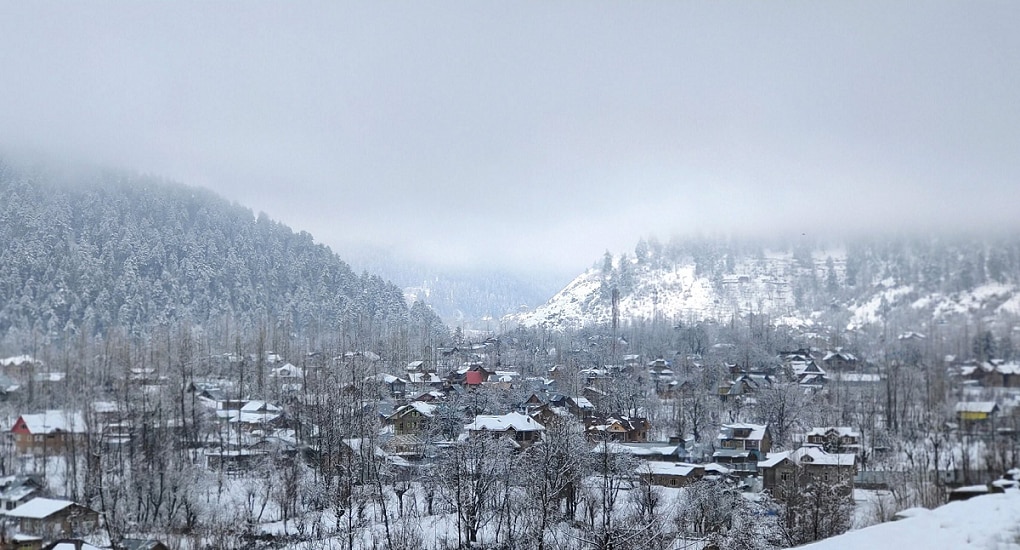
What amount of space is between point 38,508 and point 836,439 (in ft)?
68.7

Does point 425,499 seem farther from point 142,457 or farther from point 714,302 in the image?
point 714,302

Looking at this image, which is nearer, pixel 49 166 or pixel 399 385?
pixel 399 385

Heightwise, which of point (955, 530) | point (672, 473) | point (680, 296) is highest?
point (680, 296)

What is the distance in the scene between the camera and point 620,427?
28016 millimetres

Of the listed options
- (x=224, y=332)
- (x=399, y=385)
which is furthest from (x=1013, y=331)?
(x=224, y=332)

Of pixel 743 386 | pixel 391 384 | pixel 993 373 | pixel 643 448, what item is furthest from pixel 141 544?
pixel 743 386

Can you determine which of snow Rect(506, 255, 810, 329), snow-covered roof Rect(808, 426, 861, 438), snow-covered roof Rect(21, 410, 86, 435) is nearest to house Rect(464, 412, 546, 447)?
snow-covered roof Rect(808, 426, 861, 438)

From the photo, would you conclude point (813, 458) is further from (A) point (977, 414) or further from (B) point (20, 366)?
(B) point (20, 366)

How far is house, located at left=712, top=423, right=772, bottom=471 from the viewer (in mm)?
23594

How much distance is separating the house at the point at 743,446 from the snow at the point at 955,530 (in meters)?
17.4

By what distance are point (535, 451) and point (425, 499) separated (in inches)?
132

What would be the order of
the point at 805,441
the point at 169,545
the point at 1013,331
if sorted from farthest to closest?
the point at 805,441, the point at 169,545, the point at 1013,331

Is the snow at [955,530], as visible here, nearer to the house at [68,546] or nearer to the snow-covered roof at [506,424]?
the house at [68,546]

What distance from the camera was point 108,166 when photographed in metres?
54.6
